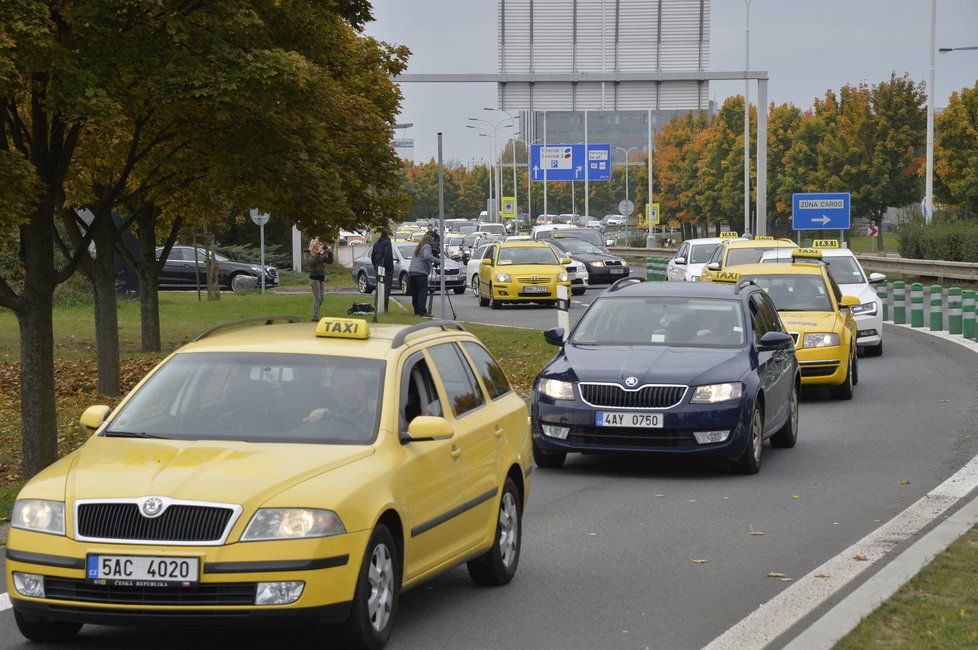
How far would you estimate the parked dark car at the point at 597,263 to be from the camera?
48938 mm

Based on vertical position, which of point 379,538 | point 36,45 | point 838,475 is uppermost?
point 36,45

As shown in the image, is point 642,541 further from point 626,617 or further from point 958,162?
point 958,162

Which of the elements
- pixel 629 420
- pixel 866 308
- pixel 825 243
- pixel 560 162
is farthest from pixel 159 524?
pixel 560 162

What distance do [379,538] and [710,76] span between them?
34926mm

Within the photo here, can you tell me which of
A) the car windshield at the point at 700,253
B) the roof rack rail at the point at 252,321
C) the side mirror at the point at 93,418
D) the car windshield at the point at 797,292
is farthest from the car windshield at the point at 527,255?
the side mirror at the point at 93,418

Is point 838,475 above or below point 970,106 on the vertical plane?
below

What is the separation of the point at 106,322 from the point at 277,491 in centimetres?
1379

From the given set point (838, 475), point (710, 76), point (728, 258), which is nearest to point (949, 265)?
point (710, 76)

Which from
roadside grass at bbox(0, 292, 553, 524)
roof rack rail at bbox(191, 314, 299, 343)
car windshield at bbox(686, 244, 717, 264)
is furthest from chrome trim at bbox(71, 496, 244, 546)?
car windshield at bbox(686, 244, 717, 264)

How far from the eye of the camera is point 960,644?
6754 mm

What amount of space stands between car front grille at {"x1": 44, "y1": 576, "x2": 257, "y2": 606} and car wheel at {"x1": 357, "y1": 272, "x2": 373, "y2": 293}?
138 feet

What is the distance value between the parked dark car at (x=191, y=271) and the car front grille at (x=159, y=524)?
44297 millimetres

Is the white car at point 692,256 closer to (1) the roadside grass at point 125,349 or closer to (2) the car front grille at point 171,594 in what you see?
(1) the roadside grass at point 125,349

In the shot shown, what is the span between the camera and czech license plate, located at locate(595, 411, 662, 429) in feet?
41.4
